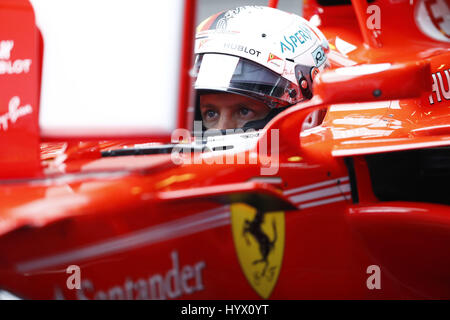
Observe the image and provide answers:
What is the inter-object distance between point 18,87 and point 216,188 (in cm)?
42

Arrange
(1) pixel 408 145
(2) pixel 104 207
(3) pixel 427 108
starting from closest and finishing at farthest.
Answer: (2) pixel 104 207 < (1) pixel 408 145 < (3) pixel 427 108

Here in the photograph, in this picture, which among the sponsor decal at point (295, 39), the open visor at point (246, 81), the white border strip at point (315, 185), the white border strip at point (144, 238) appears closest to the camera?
the white border strip at point (144, 238)

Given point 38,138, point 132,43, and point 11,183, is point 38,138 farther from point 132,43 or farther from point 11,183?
point 132,43

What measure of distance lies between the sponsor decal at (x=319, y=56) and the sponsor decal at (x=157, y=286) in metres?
1.19

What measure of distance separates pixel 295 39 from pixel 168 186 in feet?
3.87

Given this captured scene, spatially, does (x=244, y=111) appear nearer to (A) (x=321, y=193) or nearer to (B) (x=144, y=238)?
(A) (x=321, y=193)

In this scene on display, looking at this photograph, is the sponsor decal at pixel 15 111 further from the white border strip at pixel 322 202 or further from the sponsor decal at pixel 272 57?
the sponsor decal at pixel 272 57

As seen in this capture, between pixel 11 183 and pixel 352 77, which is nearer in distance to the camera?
pixel 11 183

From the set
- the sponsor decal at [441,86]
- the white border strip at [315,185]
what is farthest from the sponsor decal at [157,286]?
the sponsor decal at [441,86]

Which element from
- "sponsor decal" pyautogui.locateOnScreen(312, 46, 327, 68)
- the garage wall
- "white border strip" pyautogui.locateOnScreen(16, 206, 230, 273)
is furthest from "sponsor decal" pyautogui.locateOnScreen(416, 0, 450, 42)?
the garage wall

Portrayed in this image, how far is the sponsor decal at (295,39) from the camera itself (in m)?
2.00

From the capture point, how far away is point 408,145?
4.14 feet

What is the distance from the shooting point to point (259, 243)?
45.4 inches
